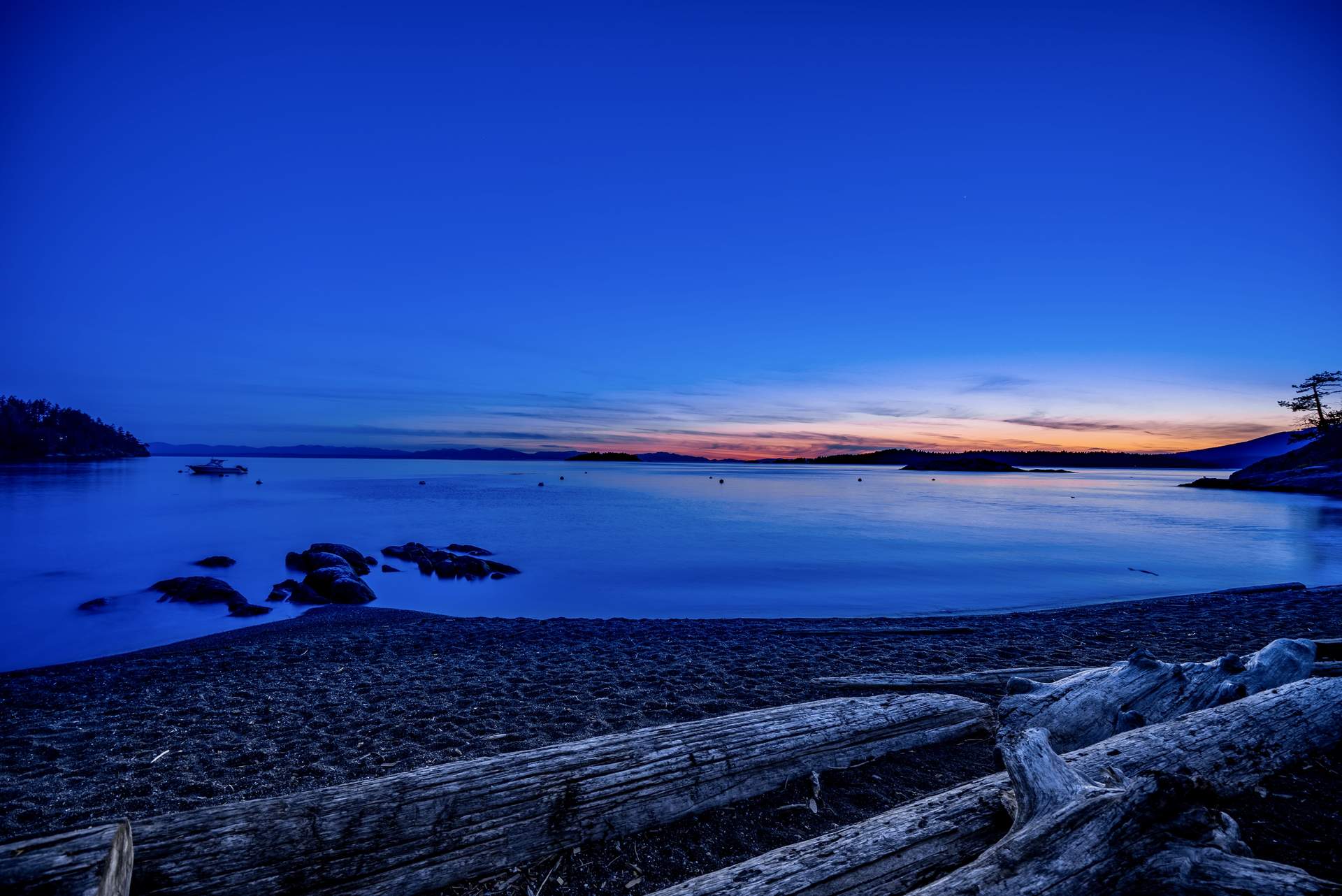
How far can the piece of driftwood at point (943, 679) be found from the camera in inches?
225

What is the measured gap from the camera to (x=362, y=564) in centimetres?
1558

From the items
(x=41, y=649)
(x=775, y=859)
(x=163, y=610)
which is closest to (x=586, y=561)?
(x=163, y=610)

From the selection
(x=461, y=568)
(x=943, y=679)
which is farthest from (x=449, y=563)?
(x=943, y=679)

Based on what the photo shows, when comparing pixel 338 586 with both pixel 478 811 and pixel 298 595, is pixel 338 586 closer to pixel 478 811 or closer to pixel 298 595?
pixel 298 595

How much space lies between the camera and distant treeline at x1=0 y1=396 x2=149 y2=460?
7850cm

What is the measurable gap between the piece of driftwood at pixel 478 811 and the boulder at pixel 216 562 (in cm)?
1705

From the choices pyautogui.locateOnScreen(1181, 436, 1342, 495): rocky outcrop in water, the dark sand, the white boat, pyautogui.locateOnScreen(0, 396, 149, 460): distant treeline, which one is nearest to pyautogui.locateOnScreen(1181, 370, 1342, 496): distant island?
pyautogui.locateOnScreen(1181, 436, 1342, 495): rocky outcrop in water

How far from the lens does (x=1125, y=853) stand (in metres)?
2.28

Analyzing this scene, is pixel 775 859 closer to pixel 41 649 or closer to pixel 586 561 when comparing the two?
pixel 41 649

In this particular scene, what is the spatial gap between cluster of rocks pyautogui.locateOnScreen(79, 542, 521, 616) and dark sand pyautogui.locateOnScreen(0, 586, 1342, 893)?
2090 millimetres

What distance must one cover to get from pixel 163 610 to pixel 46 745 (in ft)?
26.5

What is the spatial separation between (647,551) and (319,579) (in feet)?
35.8

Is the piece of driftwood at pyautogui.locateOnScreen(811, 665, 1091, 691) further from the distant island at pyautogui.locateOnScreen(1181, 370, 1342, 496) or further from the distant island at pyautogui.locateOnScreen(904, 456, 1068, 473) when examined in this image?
the distant island at pyautogui.locateOnScreen(904, 456, 1068, 473)

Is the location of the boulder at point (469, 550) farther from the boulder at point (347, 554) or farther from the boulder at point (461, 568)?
the boulder at point (347, 554)
